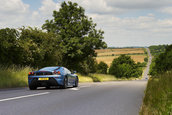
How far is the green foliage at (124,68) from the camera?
103m

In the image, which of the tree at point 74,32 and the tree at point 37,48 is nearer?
the tree at point 37,48

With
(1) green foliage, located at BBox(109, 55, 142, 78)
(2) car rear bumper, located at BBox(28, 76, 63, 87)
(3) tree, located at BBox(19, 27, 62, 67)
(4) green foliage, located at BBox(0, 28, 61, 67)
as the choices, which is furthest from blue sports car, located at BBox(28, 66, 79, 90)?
(1) green foliage, located at BBox(109, 55, 142, 78)

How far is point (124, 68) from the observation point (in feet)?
338

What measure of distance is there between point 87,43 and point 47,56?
9.45 m

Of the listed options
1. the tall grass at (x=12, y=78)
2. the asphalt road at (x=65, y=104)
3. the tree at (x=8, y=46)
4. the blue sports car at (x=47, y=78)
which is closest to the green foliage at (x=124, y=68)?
the tree at (x=8, y=46)

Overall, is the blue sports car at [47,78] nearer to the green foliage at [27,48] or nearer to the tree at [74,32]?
the green foliage at [27,48]

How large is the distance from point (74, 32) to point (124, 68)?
64059 mm

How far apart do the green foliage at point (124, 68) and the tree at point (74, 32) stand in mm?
60048

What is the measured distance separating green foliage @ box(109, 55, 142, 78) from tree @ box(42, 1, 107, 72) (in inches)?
2364

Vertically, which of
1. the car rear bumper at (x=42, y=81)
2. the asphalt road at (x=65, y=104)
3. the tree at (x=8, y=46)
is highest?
the tree at (x=8, y=46)

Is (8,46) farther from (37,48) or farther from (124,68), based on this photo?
(124,68)

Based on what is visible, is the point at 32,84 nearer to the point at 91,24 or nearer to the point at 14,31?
the point at 14,31

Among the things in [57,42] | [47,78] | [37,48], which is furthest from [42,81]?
[57,42]

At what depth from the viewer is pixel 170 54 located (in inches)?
2862
